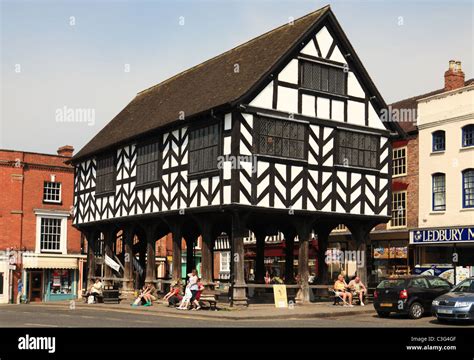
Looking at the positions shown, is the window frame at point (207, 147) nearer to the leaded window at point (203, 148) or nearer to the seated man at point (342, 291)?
the leaded window at point (203, 148)

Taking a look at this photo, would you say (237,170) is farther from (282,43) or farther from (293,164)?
(282,43)

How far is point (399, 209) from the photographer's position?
38.8 metres

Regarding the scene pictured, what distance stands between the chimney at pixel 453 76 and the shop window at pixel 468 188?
220 inches

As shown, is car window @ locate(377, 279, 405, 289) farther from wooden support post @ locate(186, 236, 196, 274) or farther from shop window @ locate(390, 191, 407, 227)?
wooden support post @ locate(186, 236, 196, 274)

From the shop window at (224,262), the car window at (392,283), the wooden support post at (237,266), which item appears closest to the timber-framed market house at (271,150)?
the wooden support post at (237,266)

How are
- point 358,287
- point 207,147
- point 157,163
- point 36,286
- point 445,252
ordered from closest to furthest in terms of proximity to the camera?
1. point 207,147
2. point 358,287
3. point 157,163
4. point 445,252
5. point 36,286

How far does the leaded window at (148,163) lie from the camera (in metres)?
34.4

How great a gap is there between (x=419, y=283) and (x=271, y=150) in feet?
25.9

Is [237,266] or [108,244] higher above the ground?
[108,244]

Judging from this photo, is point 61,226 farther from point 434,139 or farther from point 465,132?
point 465,132

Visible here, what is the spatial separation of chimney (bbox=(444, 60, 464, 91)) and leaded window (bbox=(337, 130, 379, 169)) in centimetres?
791

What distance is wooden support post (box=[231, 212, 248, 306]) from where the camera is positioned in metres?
28.4

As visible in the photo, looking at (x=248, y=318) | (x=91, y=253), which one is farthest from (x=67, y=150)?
(x=248, y=318)
